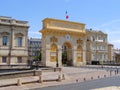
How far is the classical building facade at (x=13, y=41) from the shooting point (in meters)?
50.4

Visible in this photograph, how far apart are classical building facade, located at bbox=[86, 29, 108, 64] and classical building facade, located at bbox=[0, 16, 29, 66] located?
3639 centimetres

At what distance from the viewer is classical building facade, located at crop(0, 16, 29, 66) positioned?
5044 centimetres

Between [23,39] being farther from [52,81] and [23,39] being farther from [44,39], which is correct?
[52,81]

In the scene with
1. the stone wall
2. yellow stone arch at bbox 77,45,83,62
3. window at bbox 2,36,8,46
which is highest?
window at bbox 2,36,8,46

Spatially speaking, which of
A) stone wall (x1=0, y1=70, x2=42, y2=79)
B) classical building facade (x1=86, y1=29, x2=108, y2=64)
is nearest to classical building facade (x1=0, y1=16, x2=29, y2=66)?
stone wall (x1=0, y1=70, x2=42, y2=79)

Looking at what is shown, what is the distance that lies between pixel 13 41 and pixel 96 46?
4228cm

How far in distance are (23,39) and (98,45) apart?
41.1 m

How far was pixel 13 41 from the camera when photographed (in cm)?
5162

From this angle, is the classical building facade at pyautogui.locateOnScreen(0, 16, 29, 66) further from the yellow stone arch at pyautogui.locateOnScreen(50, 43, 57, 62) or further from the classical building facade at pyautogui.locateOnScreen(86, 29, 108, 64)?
the classical building facade at pyautogui.locateOnScreen(86, 29, 108, 64)

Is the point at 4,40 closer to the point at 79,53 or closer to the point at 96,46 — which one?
the point at 79,53

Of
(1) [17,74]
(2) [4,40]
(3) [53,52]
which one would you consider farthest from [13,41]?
(1) [17,74]

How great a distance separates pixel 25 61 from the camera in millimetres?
52969

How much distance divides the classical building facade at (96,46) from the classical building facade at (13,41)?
1433 inches

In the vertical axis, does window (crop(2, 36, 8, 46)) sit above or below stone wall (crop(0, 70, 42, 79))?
above
